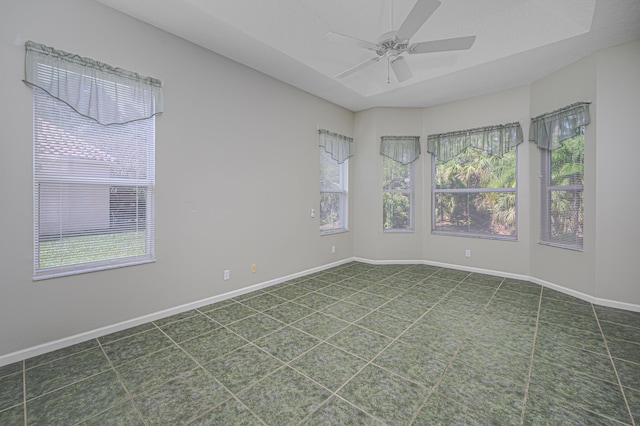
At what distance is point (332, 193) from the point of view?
521 cm

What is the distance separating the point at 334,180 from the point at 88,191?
→ 11.8 feet

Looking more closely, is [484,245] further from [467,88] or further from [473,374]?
[473,374]

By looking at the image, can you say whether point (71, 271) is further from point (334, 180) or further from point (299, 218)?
point (334, 180)

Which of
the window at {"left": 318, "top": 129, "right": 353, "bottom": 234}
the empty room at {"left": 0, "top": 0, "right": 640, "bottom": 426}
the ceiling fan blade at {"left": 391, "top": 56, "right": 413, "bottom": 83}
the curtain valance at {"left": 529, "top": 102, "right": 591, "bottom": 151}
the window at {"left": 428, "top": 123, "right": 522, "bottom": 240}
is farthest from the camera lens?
the window at {"left": 318, "top": 129, "right": 353, "bottom": 234}

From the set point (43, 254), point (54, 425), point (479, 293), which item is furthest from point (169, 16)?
point (479, 293)

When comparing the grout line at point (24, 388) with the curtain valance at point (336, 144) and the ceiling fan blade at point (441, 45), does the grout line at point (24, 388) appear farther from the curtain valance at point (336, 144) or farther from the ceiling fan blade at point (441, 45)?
the curtain valance at point (336, 144)

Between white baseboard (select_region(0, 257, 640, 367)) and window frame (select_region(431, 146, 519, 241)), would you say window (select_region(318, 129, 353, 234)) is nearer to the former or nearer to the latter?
white baseboard (select_region(0, 257, 640, 367))

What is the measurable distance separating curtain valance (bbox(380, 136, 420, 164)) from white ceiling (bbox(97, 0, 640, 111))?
1.20 metres

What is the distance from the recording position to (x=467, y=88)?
436 centimetres

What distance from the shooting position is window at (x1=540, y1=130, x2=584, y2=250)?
359 centimetres

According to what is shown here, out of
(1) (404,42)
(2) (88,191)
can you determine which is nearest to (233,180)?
(2) (88,191)

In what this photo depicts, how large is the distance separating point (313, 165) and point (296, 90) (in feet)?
3.83

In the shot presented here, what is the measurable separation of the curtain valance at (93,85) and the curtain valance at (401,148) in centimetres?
372

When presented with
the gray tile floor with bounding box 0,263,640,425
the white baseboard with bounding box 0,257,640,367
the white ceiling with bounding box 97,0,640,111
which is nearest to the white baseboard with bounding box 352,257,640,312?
the white baseboard with bounding box 0,257,640,367
